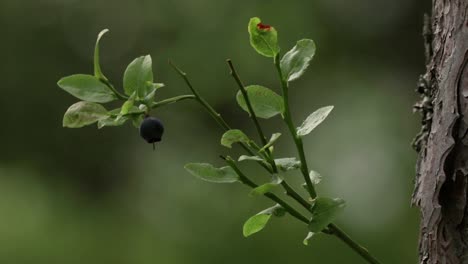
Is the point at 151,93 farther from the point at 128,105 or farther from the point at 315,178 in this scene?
the point at 315,178

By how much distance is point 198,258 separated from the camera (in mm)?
2891

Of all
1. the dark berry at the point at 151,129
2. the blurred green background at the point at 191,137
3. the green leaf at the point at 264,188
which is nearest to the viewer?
the green leaf at the point at 264,188

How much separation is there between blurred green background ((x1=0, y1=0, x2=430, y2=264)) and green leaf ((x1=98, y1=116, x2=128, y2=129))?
190 cm

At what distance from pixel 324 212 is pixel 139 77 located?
0.17 m

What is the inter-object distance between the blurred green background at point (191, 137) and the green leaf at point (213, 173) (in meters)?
1.90

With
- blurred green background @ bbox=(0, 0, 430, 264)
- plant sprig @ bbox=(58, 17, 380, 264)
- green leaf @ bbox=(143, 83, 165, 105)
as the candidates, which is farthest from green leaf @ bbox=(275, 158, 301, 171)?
blurred green background @ bbox=(0, 0, 430, 264)

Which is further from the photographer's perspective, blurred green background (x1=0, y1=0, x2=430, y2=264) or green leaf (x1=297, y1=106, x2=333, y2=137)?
blurred green background (x1=0, y1=0, x2=430, y2=264)

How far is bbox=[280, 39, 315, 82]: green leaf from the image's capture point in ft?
2.67

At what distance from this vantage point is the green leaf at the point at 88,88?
2.69 ft

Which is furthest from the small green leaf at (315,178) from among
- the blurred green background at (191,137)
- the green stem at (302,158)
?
the blurred green background at (191,137)

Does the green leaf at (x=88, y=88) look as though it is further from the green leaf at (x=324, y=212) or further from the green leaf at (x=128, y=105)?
the green leaf at (x=324, y=212)

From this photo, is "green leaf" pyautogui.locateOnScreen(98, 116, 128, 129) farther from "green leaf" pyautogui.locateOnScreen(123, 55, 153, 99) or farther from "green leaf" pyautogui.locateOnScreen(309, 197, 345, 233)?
"green leaf" pyautogui.locateOnScreen(309, 197, 345, 233)

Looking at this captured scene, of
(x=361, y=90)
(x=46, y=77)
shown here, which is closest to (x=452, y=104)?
(x=361, y=90)

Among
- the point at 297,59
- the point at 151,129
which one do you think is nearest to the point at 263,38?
the point at 297,59
